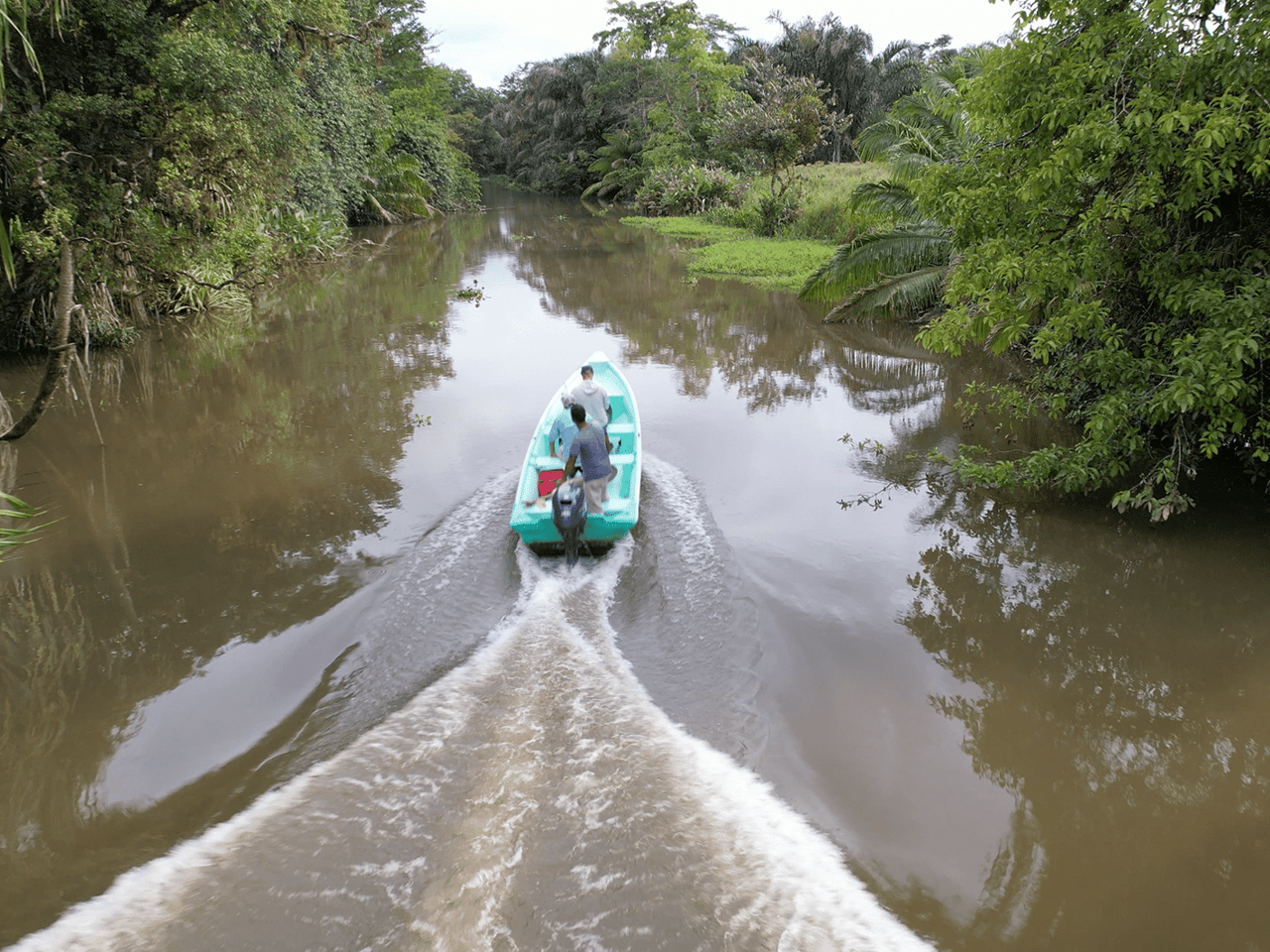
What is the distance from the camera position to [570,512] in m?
6.70

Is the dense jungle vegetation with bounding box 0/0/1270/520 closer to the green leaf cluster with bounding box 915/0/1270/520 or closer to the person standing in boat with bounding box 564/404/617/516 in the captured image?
the green leaf cluster with bounding box 915/0/1270/520

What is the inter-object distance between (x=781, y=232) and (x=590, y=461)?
22.4 metres

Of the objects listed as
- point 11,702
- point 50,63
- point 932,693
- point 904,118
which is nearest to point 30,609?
point 11,702

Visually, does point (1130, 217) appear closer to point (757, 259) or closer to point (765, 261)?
point (765, 261)

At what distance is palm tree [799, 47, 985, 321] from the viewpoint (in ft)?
48.9

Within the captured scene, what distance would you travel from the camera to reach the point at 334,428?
34.8 ft

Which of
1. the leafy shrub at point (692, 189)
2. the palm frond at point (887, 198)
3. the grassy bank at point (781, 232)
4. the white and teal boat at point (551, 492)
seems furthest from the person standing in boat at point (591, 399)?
the leafy shrub at point (692, 189)

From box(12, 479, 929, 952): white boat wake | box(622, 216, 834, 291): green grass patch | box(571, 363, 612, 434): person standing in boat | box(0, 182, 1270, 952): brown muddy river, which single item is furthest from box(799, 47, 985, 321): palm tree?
box(12, 479, 929, 952): white boat wake

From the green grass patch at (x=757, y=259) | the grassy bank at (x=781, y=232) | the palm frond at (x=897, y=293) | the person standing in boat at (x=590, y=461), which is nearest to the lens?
the person standing in boat at (x=590, y=461)

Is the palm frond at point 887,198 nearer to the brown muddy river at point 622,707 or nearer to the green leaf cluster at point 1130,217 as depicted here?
the brown muddy river at point 622,707

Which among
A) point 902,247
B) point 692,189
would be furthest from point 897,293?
point 692,189

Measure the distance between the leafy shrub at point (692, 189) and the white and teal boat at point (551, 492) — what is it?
1133 inches

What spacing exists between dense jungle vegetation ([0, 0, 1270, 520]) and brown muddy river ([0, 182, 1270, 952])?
1363mm

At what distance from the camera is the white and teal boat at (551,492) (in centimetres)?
684
